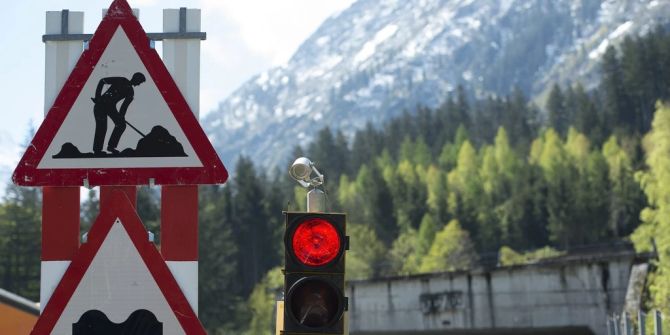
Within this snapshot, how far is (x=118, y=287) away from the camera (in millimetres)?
6586

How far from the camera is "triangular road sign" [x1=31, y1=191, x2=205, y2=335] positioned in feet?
21.5

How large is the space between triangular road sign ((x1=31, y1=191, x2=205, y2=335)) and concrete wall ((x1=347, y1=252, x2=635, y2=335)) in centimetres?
5734

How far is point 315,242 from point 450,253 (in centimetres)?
14161

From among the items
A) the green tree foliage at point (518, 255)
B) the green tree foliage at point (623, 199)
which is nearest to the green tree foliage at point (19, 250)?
the green tree foliage at point (518, 255)

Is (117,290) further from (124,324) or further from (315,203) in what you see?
(315,203)

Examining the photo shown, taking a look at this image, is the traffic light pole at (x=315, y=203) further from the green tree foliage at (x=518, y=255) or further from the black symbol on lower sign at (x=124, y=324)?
the green tree foliage at (x=518, y=255)

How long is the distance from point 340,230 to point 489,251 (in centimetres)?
15645

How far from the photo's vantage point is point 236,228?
15538 centimetres

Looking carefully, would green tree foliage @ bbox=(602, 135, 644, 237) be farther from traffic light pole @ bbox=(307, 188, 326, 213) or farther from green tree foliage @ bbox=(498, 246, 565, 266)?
traffic light pole @ bbox=(307, 188, 326, 213)

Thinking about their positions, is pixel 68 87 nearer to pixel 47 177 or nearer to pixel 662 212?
pixel 47 177

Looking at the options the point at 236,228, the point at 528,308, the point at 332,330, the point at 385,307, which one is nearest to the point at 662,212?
the point at 528,308

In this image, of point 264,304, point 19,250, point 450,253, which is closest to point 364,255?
point 450,253

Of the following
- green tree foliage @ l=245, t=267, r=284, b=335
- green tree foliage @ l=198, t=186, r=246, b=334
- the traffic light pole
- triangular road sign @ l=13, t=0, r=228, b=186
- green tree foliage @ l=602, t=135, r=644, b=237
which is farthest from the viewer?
green tree foliage @ l=602, t=135, r=644, b=237

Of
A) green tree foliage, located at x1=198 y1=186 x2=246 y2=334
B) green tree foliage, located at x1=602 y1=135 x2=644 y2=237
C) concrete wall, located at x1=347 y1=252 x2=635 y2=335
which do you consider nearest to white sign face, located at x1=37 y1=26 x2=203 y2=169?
concrete wall, located at x1=347 y1=252 x2=635 y2=335
